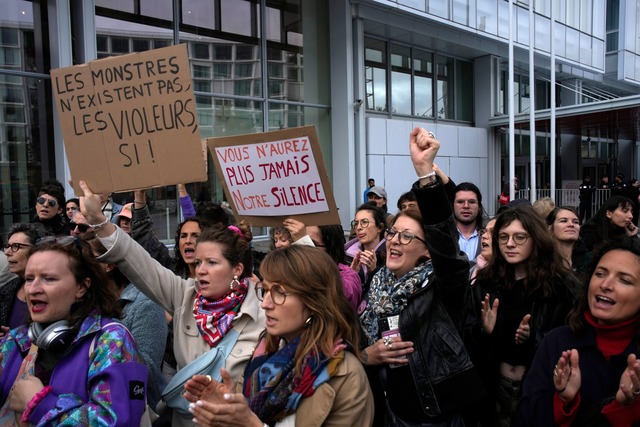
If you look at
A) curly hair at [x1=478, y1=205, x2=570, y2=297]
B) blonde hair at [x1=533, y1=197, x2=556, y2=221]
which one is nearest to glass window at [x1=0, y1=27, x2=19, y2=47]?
blonde hair at [x1=533, y1=197, x2=556, y2=221]

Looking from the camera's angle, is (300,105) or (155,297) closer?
(155,297)

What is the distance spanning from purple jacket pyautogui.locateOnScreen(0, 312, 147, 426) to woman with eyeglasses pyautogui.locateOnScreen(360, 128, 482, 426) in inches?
38.9

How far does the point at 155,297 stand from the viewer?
8.98 feet

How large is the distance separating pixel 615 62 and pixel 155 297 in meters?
27.1

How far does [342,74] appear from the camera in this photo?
13.5 m

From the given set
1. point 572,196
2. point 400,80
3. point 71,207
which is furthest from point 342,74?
point 572,196

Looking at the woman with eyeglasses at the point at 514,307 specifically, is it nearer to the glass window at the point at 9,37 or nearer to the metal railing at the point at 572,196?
the glass window at the point at 9,37

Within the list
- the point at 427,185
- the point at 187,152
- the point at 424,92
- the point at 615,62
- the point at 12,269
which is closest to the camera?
the point at 427,185

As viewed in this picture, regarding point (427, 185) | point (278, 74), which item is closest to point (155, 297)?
point (427, 185)

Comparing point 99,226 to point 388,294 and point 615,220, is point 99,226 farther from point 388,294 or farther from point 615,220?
point 615,220

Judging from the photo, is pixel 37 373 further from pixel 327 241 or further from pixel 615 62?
pixel 615 62

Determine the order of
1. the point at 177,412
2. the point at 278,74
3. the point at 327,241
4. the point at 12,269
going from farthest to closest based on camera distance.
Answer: the point at 278,74 → the point at 327,241 → the point at 12,269 → the point at 177,412

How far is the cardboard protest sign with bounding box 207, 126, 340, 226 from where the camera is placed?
3299 millimetres

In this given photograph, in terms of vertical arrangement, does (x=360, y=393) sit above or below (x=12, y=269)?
below
